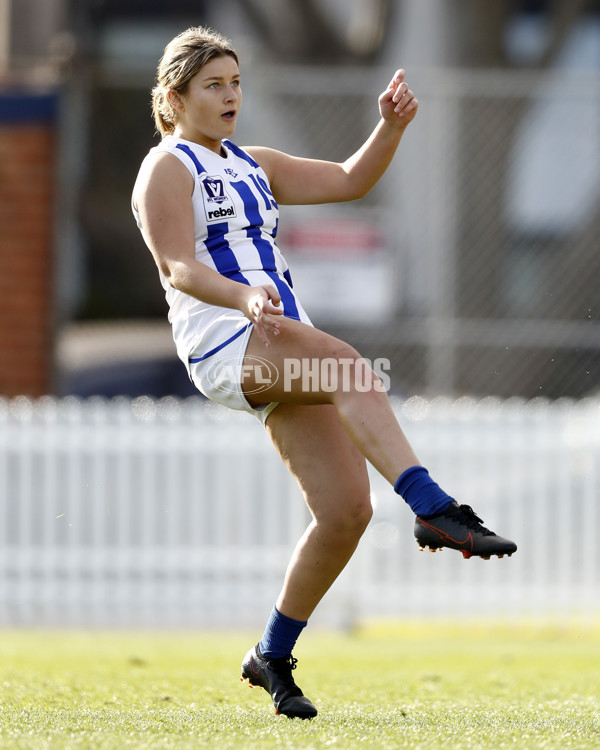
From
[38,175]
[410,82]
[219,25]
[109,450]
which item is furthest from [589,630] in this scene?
[219,25]

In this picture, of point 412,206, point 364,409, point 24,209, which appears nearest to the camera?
point 364,409

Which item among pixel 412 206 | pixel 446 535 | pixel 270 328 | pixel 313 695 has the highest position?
pixel 412 206

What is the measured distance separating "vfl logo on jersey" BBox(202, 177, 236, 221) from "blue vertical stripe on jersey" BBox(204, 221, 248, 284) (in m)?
0.03

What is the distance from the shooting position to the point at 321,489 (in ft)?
11.4

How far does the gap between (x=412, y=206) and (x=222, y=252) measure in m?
6.99

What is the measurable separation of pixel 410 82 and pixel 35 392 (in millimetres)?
3711

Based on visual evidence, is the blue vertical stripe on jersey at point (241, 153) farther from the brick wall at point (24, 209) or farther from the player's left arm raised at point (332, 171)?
the brick wall at point (24, 209)

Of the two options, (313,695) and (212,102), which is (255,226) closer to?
(212,102)

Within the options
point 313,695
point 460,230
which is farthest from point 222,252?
point 460,230

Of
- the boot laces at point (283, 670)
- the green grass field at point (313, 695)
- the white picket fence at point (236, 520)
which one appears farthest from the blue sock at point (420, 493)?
the white picket fence at point (236, 520)

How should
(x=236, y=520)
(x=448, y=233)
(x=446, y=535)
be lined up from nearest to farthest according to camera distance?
(x=446, y=535), (x=236, y=520), (x=448, y=233)

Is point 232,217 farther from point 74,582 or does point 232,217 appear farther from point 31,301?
point 31,301

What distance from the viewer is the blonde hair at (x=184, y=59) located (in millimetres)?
3434

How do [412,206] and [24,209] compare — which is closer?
[24,209]
